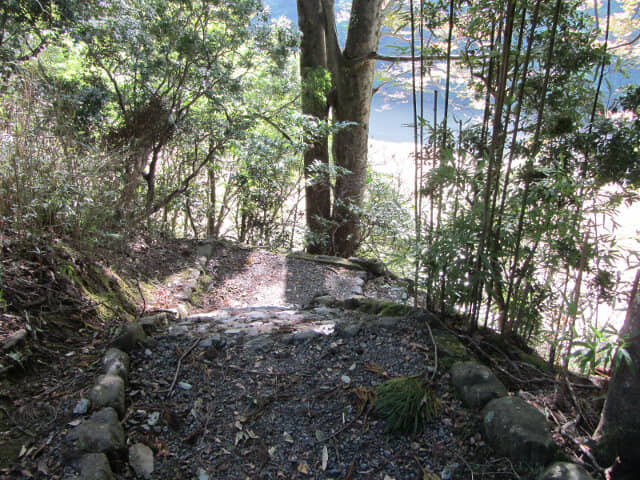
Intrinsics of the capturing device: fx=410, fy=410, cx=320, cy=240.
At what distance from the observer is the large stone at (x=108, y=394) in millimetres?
1491

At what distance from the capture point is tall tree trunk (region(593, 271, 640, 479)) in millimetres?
1214

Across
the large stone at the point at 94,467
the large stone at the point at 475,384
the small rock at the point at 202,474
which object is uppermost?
the large stone at the point at 475,384

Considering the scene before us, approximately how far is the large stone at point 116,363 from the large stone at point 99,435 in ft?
0.85

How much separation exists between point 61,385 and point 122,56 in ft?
9.50

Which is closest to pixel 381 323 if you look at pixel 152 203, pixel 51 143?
pixel 51 143

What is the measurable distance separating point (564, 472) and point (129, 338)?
5.71 feet

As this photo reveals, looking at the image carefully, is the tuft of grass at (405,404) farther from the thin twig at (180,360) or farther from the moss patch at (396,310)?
the thin twig at (180,360)

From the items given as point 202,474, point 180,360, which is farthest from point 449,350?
point 180,360

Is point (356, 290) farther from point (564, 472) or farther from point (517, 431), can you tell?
point (564, 472)

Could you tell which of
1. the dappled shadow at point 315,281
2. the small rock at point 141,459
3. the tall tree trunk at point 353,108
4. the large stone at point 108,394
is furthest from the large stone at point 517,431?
the tall tree trunk at point 353,108

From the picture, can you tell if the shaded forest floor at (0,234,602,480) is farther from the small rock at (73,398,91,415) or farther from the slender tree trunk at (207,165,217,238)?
the slender tree trunk at (207,165,217,238)

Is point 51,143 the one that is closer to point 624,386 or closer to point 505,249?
point 505,249

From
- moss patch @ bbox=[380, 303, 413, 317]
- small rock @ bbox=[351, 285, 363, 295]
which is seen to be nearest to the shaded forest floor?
moss patch @ bbox=[380, 303, 413, 317]

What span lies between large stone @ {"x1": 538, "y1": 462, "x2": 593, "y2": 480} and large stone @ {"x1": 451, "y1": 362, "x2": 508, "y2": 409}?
0.34 metres
